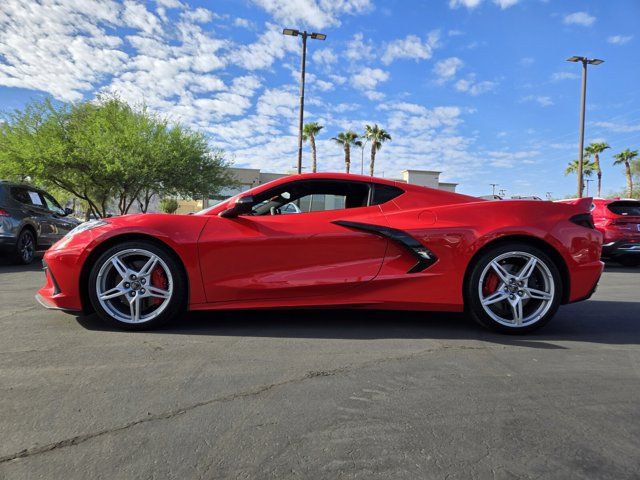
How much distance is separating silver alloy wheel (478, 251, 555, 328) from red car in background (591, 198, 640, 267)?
704 cm

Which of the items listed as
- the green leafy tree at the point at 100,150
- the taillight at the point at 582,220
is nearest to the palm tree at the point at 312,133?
the green leafy tree at the point at 100,150

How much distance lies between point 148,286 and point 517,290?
3063 millimetres

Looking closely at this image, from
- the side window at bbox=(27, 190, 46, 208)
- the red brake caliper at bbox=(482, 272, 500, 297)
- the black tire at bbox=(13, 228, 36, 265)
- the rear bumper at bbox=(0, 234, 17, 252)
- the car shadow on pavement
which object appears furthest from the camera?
the side window at bbox=(27, 190, 46, 208)

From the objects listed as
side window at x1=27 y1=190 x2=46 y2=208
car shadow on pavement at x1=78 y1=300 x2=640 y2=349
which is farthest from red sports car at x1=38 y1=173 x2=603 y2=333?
side window at x1=27 y1=190 x2=46 y2=208

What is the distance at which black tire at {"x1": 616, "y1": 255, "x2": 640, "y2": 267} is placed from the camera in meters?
9.91

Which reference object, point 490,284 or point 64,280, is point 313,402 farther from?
Result: point 64,280

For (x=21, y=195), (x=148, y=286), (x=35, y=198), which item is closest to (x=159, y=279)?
(x=148, y=286)

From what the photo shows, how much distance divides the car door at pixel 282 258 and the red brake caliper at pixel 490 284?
0.93 meters

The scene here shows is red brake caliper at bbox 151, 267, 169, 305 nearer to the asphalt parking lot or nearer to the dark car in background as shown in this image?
the asphalt parking lot

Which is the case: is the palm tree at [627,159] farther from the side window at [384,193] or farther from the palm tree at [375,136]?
the side window at [384,193]

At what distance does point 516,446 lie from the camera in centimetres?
198

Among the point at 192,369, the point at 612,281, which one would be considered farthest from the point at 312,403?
the point at 612,281

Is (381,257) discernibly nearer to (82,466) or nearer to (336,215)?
(336,215)

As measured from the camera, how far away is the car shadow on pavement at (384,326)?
365 centimetres
